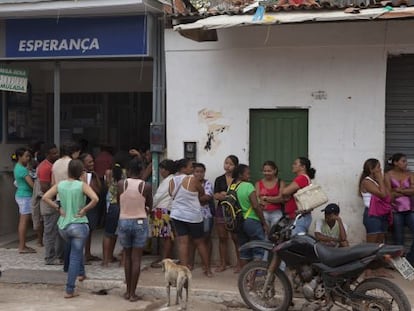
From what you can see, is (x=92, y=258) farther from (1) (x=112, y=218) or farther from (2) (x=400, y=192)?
(2) (x=400, y=192)

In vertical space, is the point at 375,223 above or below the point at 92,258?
above

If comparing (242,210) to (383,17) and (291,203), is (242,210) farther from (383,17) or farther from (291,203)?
(383,17)

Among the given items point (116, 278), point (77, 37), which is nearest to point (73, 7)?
point (77, 37)

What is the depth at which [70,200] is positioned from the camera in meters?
6.89

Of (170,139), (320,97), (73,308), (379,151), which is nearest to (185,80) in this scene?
(170,139)

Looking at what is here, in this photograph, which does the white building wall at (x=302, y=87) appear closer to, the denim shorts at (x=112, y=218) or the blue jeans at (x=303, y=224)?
the blue jeans at (x=303, y=224)

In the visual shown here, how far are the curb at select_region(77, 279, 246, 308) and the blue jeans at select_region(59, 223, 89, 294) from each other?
471 mm

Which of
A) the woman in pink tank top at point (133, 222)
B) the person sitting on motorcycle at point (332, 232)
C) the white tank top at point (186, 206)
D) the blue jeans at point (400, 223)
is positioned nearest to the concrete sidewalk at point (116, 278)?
the woman in pink tank top at point (133, 222)

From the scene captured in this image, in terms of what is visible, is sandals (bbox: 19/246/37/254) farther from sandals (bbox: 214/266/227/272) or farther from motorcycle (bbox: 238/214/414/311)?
motorcycle (bbox: 238/214/414/311)

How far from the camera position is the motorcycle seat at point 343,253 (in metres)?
5.66

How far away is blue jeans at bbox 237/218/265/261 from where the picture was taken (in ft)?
24.4

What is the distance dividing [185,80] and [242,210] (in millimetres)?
2362

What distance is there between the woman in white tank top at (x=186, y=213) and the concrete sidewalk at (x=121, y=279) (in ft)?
1.43

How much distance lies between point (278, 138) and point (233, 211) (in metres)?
1.64
